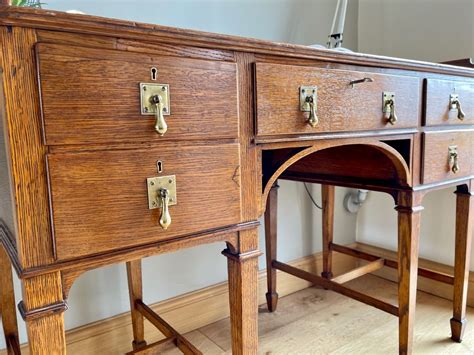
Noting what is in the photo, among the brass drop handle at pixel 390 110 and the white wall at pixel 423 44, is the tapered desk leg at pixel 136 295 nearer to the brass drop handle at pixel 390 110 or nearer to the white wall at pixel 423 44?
the brass drop handle at pixel 390 110

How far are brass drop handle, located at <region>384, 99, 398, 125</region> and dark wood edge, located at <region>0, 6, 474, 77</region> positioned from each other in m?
0.14

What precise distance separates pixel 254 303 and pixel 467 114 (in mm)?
901

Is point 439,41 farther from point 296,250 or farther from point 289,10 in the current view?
point 296,250

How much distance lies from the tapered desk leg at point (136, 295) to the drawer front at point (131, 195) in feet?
1.88

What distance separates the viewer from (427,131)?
1.08m

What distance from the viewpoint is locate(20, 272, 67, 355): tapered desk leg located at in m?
0.54

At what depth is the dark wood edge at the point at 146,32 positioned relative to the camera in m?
0.49

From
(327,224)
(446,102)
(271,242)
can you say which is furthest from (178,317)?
(446,102)

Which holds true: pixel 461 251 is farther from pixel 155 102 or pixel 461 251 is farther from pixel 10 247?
pixel 10 247

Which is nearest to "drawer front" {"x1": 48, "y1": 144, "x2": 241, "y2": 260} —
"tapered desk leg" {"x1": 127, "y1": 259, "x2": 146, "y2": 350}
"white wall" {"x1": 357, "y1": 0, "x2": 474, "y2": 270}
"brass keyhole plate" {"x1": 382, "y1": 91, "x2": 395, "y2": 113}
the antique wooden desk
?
the antique wooden desk

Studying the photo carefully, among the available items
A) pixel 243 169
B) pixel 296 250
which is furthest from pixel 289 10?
pixel 243 169

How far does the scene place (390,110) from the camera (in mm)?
954

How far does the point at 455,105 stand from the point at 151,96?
0.94 metres

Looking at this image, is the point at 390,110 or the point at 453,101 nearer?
the point at 390,110
